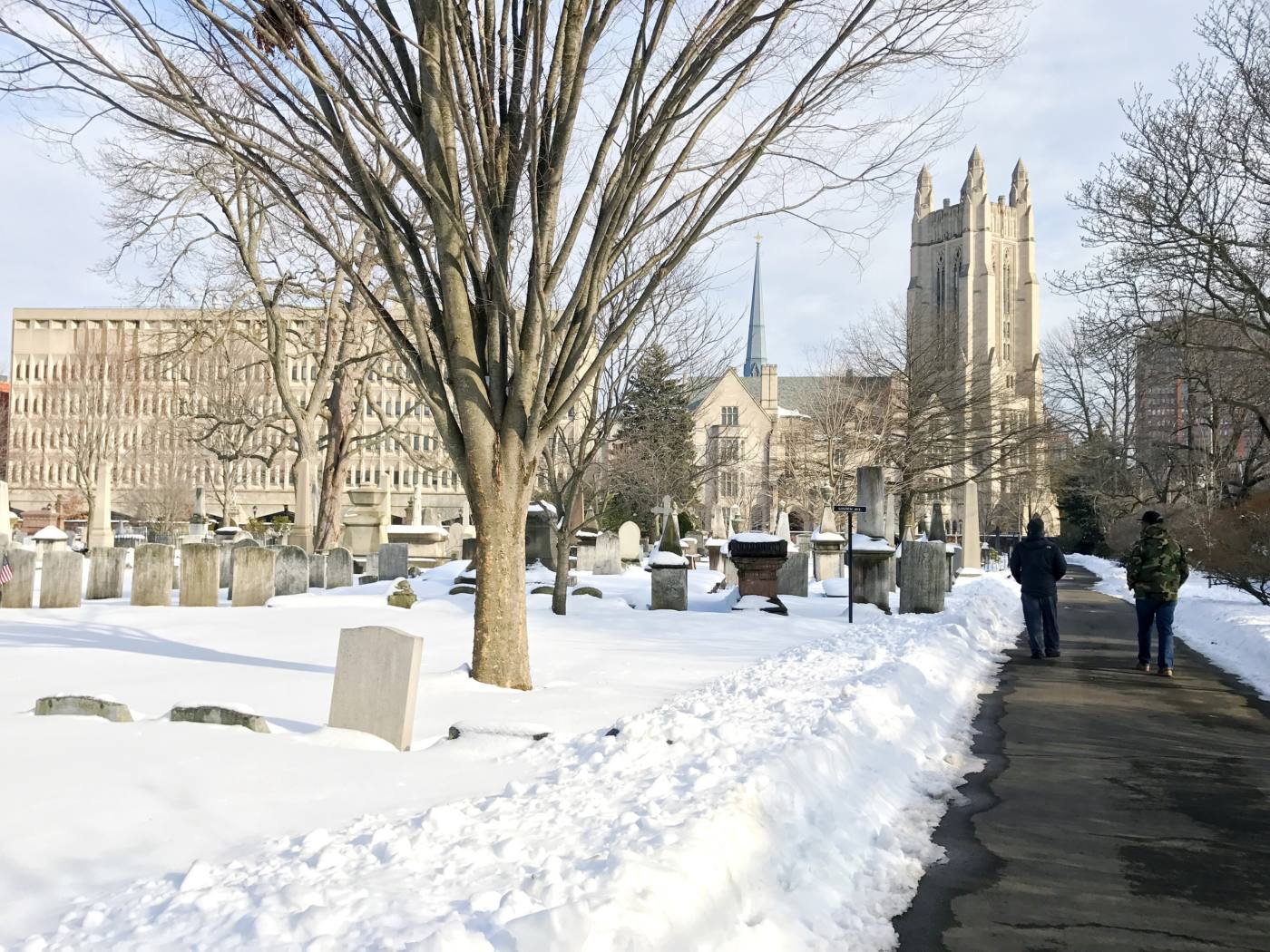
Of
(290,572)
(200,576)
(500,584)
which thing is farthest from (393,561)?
(500,584)

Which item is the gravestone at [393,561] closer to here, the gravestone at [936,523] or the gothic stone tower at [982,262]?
the gravestone at [936,523]

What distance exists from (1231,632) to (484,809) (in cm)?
1457

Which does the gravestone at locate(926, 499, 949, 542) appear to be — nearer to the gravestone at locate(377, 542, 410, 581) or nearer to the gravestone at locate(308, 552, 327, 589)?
the gravestone at locate(377, 542, 410, 581)

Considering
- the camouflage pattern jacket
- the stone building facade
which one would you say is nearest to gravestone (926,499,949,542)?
the stone building facade

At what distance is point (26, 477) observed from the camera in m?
83.4

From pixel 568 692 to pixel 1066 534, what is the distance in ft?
220

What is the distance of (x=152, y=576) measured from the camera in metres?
16.1

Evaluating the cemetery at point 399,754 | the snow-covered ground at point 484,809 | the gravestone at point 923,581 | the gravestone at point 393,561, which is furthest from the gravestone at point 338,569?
the gravestone at point 923,581

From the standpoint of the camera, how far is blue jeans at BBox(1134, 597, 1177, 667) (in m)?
11.6

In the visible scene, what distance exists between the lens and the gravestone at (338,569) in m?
20.8

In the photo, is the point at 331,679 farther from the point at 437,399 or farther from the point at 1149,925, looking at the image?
the point at 1149,925

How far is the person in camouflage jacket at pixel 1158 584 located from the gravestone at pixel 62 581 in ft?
47.6

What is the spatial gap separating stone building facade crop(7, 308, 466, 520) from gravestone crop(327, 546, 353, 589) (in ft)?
19.8

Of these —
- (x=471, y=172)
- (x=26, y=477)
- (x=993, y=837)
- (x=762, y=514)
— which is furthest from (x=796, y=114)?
(x=26, y=477)
